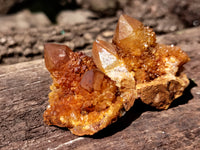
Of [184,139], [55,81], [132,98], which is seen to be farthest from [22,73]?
[184,139]

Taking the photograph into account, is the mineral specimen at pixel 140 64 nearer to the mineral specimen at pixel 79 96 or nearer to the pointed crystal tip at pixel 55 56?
the mineral specimen at pixel 79 96

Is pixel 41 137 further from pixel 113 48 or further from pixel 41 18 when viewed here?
pixel 41 18

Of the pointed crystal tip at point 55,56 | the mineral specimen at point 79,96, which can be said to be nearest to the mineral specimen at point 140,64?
the mineral specimen at point 79,96

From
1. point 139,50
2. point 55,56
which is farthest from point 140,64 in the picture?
point 55,56

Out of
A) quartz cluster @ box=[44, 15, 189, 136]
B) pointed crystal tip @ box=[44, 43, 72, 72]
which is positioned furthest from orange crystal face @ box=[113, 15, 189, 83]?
pointed crystal tip @ box=[44, 43, 72, 72]

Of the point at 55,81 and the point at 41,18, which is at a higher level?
the point at 41,18

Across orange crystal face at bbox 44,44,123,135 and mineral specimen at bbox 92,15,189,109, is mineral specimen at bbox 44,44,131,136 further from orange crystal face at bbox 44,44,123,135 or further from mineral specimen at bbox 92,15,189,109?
mineral specimen at bbox 92,15,189,109
